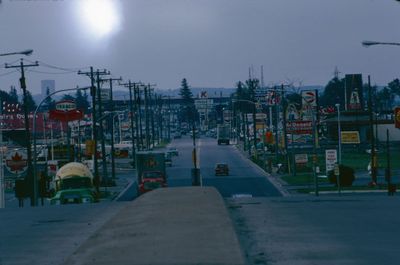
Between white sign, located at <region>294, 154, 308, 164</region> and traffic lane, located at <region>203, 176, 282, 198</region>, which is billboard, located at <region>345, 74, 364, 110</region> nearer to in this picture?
traffic lane, located at <region>203, 176, 282, 198</region>

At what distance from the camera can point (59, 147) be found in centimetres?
8962

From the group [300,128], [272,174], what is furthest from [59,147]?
[300,128]

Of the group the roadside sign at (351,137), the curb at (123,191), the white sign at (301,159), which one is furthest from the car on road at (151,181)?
the roadside sign at (351,137)

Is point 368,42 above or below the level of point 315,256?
above

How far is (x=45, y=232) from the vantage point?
71.5 ft

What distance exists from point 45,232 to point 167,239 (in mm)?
6797

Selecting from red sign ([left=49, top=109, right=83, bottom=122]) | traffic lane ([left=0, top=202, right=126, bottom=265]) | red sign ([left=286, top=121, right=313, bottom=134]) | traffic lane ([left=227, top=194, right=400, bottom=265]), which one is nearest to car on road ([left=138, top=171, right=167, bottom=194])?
red sign ([left=286, top=121, right=313, bottom=134])

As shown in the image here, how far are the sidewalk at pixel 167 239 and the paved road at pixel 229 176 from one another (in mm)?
37628

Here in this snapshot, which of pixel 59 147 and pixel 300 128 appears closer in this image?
pixel 300 128

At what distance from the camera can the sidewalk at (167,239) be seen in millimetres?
14031

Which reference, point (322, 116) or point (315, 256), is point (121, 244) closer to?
point (315, 256)

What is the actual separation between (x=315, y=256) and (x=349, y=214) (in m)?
8.50

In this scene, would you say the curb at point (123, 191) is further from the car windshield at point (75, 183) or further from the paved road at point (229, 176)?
the car windshield at point (75, 183)

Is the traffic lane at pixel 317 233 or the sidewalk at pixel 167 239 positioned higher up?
the sidewalk at pixel 167 239
